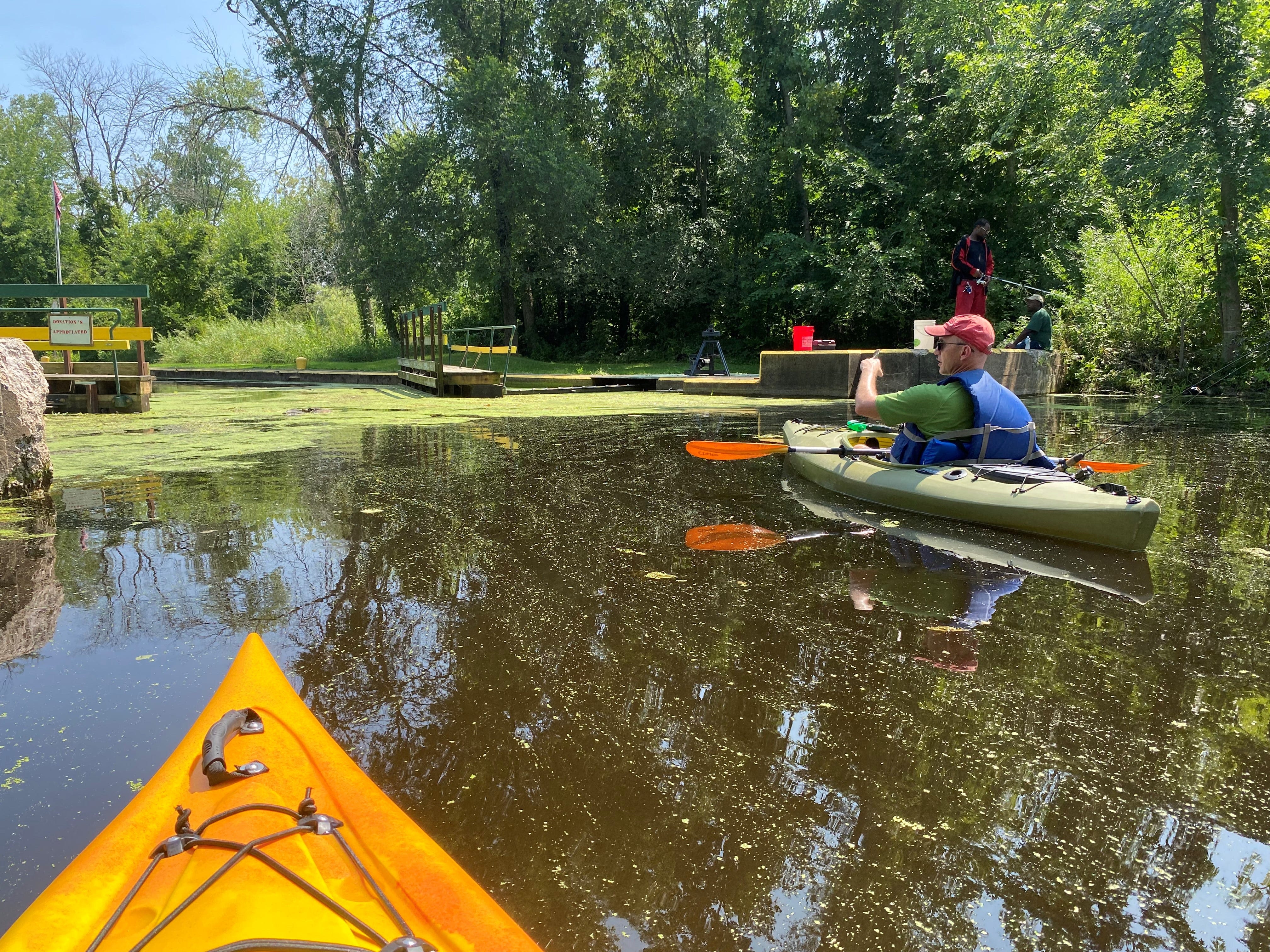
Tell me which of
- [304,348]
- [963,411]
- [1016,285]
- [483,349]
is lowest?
[304,348]

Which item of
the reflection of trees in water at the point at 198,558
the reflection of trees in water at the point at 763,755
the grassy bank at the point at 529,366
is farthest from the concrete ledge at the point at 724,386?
the reflection of trees in water at the point at 763,755

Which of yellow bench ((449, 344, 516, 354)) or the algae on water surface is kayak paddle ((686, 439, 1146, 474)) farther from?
yellow bench ((449, 344, 516, 354))

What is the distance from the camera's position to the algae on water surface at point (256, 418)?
22.3 ft

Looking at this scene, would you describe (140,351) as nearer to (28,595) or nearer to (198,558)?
(198,558)

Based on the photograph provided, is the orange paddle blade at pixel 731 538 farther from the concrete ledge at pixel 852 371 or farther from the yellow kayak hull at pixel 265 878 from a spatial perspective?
the concrete ledge at pixel 852 371

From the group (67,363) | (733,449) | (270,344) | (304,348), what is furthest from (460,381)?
(270,344)

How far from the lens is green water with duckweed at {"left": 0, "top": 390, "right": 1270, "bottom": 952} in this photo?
164 cm

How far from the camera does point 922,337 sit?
10.7m

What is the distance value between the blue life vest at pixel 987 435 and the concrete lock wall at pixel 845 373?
698 centimetres

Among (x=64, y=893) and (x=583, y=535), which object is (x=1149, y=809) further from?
(x=583, y=535)

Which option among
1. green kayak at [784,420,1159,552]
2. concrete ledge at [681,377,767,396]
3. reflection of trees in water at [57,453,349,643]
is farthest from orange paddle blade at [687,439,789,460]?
concrete ledge at [681,377,767,396]

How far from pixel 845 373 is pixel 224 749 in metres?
11.8

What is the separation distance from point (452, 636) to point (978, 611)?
189 cm

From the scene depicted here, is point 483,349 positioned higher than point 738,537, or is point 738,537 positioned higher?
point 483,349
